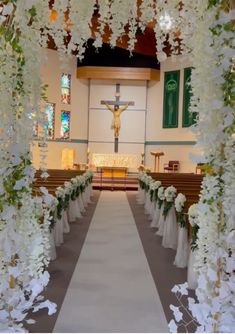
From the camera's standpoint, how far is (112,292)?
14.3 ft

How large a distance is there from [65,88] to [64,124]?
175cm

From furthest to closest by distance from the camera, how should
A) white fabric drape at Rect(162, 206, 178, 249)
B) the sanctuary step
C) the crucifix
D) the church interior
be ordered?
1. the crucifix
2. the sanctuary step
3. white fabric drape at Rect(162, 206, 178, 249)
4. the church interior

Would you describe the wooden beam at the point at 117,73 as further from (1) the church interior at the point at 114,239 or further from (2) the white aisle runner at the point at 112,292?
(2) the white aisle runner at the point at 112,292

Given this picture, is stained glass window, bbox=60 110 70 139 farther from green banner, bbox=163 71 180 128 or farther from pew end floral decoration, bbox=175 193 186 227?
pew end floral decoration, bbox=175 193 186 227

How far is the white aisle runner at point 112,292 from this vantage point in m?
3.55

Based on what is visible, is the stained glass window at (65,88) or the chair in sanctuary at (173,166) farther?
the stained glass window at (65,88)

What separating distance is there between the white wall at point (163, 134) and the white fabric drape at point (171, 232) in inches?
466

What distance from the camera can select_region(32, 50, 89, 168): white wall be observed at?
61.8ft

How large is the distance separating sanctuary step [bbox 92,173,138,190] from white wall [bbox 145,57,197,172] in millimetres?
2404

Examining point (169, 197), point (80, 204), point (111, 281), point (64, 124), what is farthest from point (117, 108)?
point (111, 281)

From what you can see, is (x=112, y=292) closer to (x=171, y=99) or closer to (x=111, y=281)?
(x=111, y=281)

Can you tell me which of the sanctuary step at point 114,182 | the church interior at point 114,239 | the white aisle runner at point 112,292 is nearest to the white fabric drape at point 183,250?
the church interior at point 114,239

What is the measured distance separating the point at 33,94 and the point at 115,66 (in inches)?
698

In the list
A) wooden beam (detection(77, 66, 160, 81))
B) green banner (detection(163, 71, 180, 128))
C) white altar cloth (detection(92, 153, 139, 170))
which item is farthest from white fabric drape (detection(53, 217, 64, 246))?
wooden beam (detection(77, 66, 160, 81))
